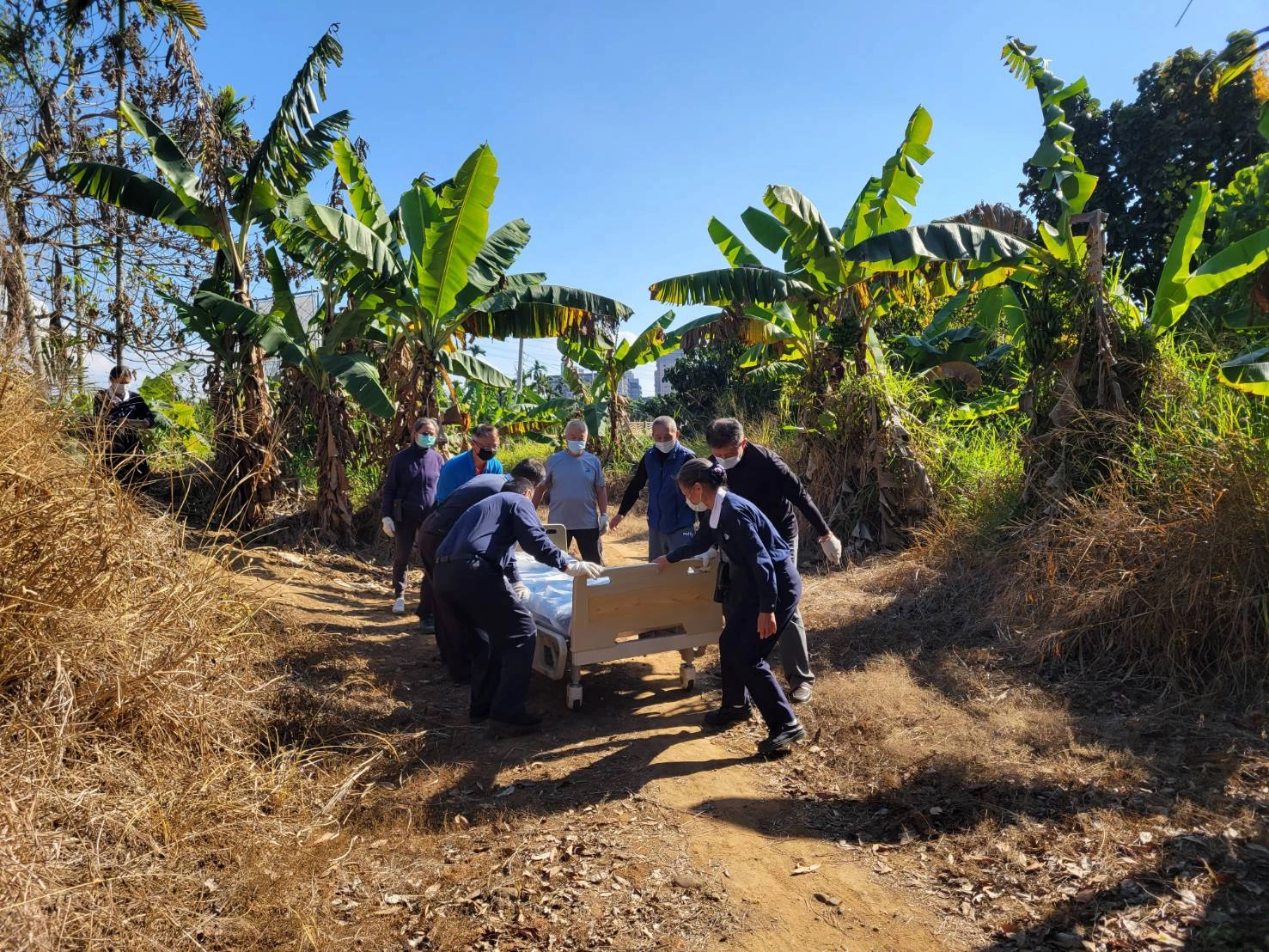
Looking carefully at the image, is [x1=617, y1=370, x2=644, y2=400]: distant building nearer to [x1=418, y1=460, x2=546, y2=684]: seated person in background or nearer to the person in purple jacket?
the person in purple jacket

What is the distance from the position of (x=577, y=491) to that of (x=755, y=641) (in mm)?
3295

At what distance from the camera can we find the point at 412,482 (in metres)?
8.34

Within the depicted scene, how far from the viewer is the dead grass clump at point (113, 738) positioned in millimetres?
3027

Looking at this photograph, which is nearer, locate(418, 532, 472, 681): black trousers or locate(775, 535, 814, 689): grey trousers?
locate(775, 535, 814, 689): grey trousers

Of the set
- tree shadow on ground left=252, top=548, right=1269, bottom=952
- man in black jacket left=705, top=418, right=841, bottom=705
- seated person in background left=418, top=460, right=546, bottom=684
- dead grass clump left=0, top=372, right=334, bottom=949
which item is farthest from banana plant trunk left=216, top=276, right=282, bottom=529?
man in black jacket left=705, top=418, right=841, bottom=705

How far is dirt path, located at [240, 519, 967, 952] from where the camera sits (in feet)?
11.4

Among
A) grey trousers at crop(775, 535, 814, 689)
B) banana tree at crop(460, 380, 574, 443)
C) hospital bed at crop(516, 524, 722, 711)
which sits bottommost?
grey trousers at crop(775, 535, 814, 689)

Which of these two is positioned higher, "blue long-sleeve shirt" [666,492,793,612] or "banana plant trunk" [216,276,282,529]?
"banana plant trunk" [216,276,282,529]

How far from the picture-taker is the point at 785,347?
12.7 meters

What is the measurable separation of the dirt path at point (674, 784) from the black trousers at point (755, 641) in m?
0.34

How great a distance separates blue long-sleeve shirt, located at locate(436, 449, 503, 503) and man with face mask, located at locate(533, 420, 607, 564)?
521mm

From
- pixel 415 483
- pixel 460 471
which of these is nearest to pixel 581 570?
pixel 460 471

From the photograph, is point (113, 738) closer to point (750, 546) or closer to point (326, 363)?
point (750, 546)

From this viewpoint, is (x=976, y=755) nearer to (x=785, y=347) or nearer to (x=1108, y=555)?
(x=1108, y=555)
